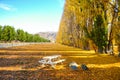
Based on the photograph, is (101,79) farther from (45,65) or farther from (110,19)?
(110,19)

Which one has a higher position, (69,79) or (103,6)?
(103,6)

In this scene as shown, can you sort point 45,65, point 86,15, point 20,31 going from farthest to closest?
point 20,31 → point 86,15 → point 45,65

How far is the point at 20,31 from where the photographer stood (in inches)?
4542

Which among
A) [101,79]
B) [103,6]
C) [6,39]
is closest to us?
[101,79]

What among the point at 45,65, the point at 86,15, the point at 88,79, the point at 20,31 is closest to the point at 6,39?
the point at 20,31

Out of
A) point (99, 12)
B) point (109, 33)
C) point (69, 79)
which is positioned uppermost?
point (99, 12)

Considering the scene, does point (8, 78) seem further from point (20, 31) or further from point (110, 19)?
point (20, 31)

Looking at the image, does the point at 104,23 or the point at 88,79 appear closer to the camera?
the point at 88,79

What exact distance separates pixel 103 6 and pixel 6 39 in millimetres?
72818

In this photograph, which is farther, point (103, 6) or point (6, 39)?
point (6, 39)

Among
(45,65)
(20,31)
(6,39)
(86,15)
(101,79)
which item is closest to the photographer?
(101,79)

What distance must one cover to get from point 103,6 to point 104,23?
170cm

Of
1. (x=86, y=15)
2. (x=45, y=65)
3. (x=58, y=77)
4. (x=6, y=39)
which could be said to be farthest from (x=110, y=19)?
(x=6, y=39)

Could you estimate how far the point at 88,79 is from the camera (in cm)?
1054
